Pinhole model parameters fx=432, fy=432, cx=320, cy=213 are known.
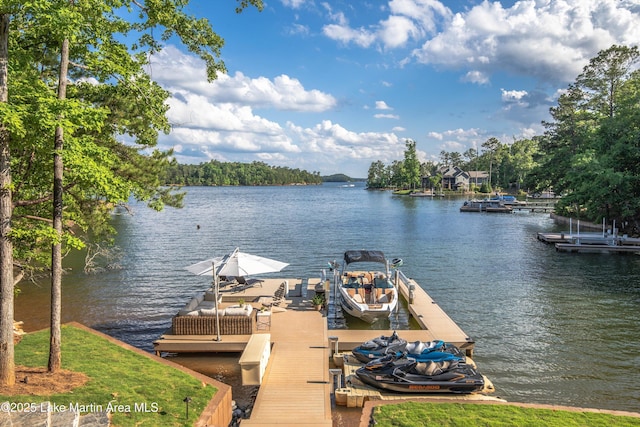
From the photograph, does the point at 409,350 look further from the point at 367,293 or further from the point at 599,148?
the point at 599,148

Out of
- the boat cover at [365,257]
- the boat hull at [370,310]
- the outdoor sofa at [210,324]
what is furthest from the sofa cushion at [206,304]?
the boat cover at [365,257]

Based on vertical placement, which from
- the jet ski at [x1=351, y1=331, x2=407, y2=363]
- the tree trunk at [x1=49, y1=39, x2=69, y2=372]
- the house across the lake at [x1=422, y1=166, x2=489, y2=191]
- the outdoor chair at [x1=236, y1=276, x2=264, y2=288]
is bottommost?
the jet ski at [x1=351, y1=331, x2=407, y2=363]

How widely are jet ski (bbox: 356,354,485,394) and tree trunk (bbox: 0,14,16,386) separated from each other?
7.66 metres

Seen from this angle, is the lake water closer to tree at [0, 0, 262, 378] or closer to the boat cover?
the boat cover

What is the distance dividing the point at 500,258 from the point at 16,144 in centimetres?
3096

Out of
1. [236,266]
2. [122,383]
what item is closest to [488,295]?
[236,266]

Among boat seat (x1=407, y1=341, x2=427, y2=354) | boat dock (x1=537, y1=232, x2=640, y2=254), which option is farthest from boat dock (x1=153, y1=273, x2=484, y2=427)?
boat dock (x1=537, y1=232, x2=640, y2=254)

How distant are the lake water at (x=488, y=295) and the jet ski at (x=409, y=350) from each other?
2.03 metres

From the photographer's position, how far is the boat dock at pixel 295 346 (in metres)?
9.29

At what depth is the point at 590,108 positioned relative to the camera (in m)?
54.8

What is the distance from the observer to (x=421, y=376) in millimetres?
10656

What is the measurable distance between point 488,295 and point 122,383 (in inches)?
721

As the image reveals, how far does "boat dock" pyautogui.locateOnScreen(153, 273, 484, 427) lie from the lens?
9289 millimetres

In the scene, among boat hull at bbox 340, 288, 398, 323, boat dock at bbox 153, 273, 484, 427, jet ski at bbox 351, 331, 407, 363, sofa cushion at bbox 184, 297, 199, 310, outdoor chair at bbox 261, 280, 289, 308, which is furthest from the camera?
outdoor chair at bbox 261, 280, 289, 308
